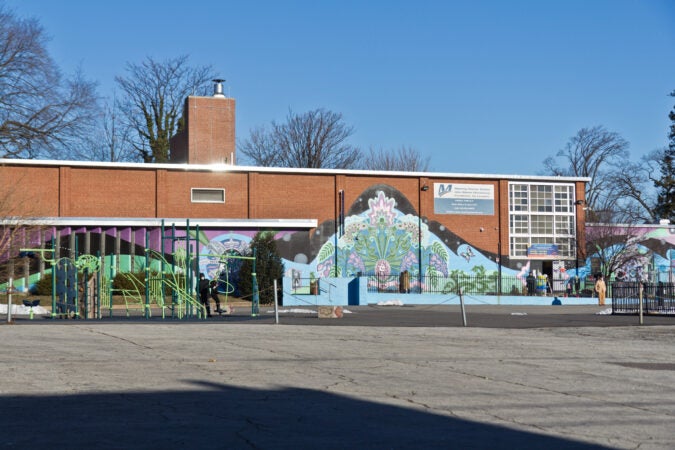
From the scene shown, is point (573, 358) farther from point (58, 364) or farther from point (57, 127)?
point (57, 127)

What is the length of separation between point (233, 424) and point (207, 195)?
4405cm

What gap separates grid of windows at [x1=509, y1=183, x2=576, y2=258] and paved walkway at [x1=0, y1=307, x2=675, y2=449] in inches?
1475

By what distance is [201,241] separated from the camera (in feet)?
163

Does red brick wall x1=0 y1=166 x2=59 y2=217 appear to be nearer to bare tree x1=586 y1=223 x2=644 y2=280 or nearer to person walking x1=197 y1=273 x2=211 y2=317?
person walking x1=197 y1=273 x2=211 y2=317

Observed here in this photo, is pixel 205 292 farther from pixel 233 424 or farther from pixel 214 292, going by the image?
pixel 233 424

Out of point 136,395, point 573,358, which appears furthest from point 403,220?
point 136,395

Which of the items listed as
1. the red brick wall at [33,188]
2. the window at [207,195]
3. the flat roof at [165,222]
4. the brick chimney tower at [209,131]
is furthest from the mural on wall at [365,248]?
the brick chimney tower at [209,131]

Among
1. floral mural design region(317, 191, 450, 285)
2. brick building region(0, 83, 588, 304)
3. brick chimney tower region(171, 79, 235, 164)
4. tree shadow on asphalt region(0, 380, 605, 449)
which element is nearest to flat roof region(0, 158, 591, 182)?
brick building region(0, 83, 588, 304)

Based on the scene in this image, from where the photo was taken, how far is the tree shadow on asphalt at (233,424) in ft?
24.9

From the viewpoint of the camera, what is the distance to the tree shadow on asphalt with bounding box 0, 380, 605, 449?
760cm

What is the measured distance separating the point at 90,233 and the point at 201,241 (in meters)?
5.85

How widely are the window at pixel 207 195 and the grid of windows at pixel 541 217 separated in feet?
59.4

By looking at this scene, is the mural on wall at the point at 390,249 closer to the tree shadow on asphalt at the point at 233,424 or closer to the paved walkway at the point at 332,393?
the paved walkway at the point at 332,393

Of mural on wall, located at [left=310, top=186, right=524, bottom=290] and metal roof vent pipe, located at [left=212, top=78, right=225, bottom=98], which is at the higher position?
metal roof vent pipe, located at [left=212, top=78, right=225, bottom=98]
